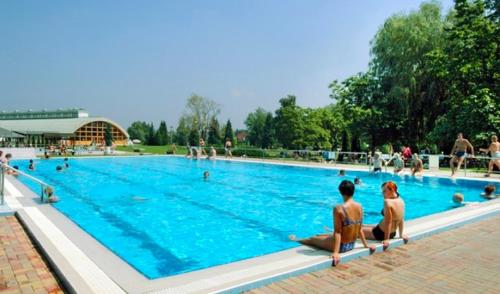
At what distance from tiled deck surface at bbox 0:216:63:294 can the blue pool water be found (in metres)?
1.58

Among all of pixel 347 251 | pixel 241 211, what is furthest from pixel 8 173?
pixel 347 251

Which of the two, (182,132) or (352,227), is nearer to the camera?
(352,227)

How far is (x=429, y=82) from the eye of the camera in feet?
81.5

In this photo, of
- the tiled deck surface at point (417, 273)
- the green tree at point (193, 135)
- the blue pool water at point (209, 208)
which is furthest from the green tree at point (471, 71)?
the green tree at point (193, 135)

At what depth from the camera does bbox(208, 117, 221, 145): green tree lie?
6242 cm

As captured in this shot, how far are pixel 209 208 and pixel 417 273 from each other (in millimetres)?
7074

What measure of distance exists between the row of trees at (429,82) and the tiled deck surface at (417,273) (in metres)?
16.1

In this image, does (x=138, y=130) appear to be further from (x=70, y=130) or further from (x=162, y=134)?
(x=70, y=130)

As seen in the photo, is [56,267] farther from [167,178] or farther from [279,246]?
[167,178]

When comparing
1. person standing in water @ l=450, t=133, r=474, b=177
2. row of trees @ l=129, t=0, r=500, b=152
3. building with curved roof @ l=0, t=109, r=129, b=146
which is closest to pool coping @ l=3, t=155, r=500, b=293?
person standing in water @ l=450, t=133, r=474, b=177

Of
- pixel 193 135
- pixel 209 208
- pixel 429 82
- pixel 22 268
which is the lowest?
pixel 209 208

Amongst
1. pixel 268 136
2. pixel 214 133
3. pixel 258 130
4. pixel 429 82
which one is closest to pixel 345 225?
pixel 429 82

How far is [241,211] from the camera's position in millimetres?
10211

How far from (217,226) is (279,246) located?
1951 millimetres
